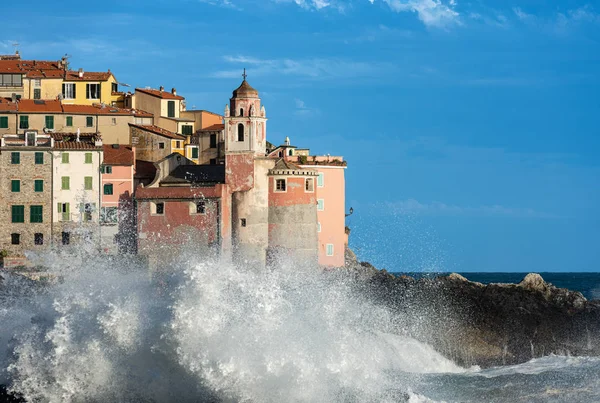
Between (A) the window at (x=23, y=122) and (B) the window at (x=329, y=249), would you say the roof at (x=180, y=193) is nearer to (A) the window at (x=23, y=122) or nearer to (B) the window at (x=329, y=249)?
(B) the window at (x=329, y=249)

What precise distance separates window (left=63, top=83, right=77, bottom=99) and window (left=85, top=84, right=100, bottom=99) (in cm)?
89

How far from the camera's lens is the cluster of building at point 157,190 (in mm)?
77438

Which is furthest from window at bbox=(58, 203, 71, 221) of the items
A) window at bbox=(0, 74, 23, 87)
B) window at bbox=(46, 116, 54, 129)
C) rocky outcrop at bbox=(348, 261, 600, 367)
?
rocky outcrop at bbox=(348, 261, 600, 367)

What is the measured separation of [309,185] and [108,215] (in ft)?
39.1

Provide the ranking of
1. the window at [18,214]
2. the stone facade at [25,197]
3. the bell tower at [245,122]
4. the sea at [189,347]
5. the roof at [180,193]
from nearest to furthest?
the sea at [189,347] < the roof at [180,193] < the bell tower at [245,122] < the stone facade at [25,197] < the window at [18,214]

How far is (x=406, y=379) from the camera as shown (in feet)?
176

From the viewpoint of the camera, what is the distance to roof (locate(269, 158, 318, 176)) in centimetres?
7875

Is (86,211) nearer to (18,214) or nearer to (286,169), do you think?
(18,214)

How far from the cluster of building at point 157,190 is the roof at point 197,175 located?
8cm

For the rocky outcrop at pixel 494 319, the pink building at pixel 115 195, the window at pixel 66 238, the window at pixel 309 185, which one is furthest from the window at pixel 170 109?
the rocky outcrop at pixel 494 319

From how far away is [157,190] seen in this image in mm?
77750

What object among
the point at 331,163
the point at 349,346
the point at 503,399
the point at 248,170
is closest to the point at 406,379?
the point at 503,399

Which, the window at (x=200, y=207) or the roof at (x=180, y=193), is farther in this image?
the roof at (x=180, y=193)

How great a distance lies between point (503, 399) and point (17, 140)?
1640 inches
